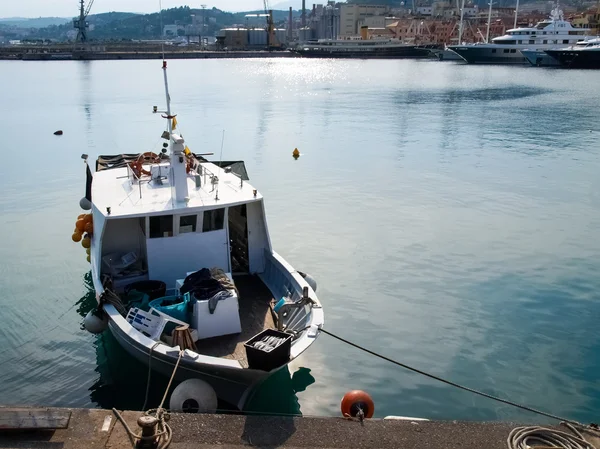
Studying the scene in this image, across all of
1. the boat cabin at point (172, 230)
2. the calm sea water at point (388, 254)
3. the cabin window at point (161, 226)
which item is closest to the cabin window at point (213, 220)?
the boat cabin at point (172, 230)

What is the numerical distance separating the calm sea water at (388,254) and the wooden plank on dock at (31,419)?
3.32 meters

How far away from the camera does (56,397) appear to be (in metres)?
11.5

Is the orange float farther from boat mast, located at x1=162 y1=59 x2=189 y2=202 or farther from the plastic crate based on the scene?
the plastic crate

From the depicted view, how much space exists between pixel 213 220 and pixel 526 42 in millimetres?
123228

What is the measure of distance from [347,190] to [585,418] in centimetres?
1781

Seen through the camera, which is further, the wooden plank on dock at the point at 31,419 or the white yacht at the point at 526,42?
the white yacht at the point at 526,42

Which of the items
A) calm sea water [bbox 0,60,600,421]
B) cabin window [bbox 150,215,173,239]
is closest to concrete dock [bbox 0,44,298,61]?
calm sea water [bbox 0,60,600,421]

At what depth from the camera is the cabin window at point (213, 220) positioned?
13117 mm

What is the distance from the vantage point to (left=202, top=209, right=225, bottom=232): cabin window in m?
13.1

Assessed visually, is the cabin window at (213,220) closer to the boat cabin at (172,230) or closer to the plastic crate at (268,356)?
the boat cabin at (172,230)

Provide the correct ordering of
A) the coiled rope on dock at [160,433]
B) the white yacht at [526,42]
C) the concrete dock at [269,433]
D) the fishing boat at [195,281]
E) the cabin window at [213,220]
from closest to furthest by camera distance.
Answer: the coiled rope on dock at [160,433] < the concrete dock at [269,433] < the fishing boat at [195,281] < the cabin window at [213,220] < the white yacht at [526,42]

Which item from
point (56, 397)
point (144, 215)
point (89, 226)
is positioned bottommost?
point (56, 397)

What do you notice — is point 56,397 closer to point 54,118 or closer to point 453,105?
point 54,118

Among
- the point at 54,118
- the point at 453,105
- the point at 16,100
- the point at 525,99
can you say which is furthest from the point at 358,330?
the point at 16,100
